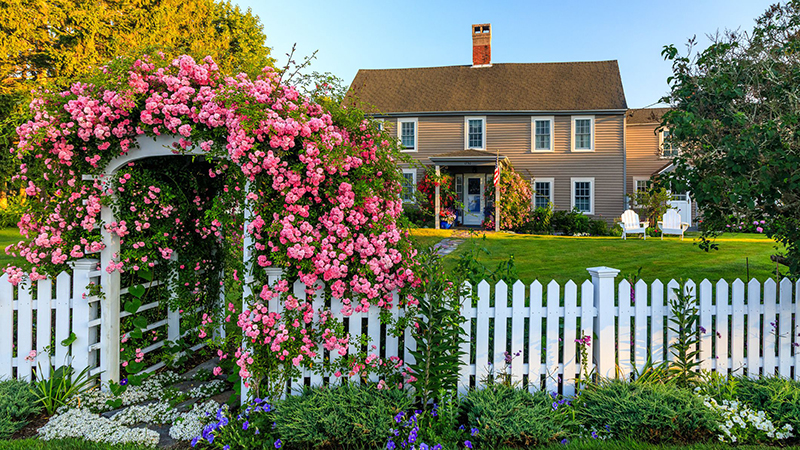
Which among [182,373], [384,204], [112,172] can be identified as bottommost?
[182,373]

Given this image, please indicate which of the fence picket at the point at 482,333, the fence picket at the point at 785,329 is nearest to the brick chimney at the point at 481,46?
the fence picket at the point at 785,329

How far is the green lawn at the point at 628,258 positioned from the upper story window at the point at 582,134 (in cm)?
626

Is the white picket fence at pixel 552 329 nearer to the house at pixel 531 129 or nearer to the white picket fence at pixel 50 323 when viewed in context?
the white picket fence at pixel 50 323

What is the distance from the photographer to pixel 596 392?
3.09 meters

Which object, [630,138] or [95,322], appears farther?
[630,138]

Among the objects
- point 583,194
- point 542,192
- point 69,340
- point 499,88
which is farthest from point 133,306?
point 499,88

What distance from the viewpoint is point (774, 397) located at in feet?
9.79

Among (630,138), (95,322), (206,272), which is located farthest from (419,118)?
(95,322)

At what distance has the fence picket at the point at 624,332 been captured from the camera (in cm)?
326

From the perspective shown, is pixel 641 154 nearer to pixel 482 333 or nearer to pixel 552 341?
pixel 552 341

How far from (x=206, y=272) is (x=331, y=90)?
2265 mm

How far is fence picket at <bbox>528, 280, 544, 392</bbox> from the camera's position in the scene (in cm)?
322

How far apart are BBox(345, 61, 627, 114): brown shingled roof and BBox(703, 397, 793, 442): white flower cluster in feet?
50.8

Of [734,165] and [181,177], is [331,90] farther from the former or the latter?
[734,165]
